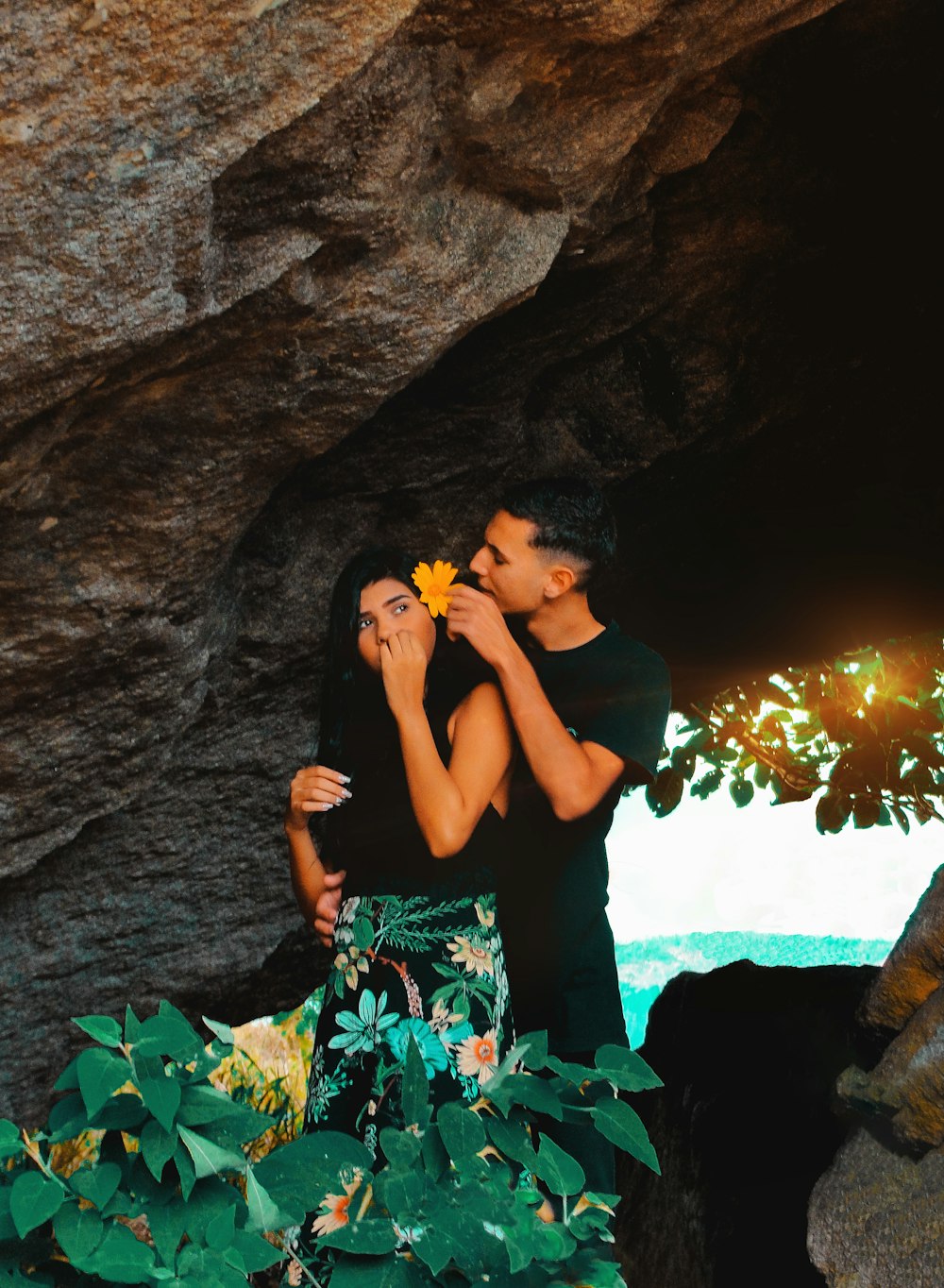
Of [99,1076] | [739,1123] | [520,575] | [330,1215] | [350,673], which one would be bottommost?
[739,1123]

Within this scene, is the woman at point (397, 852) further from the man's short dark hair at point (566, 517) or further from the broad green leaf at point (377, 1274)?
the broad green leaf at point (377, 1274)

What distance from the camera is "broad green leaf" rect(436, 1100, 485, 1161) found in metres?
0.86

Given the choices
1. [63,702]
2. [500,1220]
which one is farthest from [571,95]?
[500,1220]

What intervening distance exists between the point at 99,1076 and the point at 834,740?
2.84 metres

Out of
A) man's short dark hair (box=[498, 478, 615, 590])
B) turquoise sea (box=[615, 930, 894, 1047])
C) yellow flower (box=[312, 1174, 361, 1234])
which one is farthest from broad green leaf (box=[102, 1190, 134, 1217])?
turquoise sea (box=[615, 930, 894, 1047])

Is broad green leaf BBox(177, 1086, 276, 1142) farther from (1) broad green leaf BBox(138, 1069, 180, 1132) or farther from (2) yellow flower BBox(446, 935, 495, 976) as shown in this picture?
(2) yellow flower BBox(446, 935, 495, 976)

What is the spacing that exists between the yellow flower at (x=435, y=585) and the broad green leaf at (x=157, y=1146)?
1.08m

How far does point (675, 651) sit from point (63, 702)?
165 centimetres

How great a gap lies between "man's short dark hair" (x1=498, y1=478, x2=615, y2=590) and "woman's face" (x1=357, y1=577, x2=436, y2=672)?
21 cm

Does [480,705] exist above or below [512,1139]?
above

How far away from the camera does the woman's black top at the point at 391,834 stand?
5.76 ft

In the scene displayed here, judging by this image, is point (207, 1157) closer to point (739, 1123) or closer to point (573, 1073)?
point (573, 1073)

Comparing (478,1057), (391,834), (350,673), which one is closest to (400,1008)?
(478,1057)

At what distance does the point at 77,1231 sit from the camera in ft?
2.77
